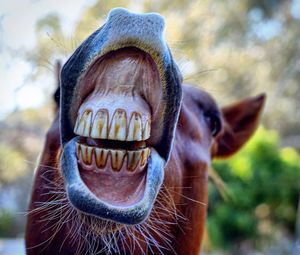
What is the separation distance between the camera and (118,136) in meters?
1.54

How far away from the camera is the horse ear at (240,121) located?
11.7ft

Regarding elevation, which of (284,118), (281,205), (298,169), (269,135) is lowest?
(281,205)

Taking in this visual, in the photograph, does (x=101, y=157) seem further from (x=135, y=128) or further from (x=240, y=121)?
(x=240, y=121)

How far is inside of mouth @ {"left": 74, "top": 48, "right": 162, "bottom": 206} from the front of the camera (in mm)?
1551

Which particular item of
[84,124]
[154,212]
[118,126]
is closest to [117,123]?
[118,126]

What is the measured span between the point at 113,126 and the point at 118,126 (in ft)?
0.05

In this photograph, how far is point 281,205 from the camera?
11898 millimetres

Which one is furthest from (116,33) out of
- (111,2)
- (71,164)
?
(111,2)

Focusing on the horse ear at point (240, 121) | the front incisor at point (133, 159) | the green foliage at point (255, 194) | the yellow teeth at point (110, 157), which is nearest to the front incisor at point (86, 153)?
the yellow teeth at point (110, 157)

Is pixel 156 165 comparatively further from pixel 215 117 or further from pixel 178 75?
pixel 215 117

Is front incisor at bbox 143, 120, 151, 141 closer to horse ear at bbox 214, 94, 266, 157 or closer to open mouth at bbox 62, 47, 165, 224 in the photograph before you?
open mouth at bbox 62, 47, 165, 224

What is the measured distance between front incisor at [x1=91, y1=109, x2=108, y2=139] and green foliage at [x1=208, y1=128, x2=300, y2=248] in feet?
30.9

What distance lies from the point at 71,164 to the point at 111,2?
125cm

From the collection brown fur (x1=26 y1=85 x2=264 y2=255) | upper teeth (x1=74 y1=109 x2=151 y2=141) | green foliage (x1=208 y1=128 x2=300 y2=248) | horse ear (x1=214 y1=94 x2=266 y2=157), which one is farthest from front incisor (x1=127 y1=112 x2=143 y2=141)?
green foliage (x1=208 y1=128 x2=300 y2=248)
